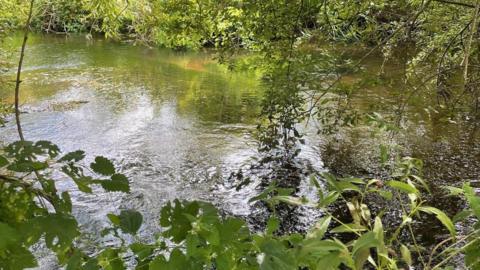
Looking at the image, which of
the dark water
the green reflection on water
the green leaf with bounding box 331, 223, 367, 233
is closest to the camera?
the green leaf with bounding box 331, 223, 367, 233

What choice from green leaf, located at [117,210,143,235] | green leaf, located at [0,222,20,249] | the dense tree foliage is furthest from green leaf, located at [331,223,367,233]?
green leaf, located at [0,222,20,249]

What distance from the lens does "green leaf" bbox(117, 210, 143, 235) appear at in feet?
3.62

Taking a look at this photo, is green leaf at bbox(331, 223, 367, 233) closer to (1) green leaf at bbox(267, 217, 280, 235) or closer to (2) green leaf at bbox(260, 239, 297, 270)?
(1) green leaf at bbox(267, 217, 280, 235)

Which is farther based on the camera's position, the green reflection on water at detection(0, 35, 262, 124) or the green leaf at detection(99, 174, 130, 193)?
the green reflection on water at detection(0, 35, 262, 124)

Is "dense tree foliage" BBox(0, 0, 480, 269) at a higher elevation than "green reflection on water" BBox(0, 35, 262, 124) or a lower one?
higher

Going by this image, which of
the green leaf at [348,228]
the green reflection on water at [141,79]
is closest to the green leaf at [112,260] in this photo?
the green leaf at [348,228]

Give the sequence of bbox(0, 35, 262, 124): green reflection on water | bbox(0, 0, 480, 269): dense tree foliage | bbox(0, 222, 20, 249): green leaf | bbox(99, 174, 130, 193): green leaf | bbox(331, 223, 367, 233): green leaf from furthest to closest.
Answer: bbox(0, 35, 262, 124): green reflection on water < bbox(331, 223, 367, 233): green leaf < bbox(99, 174, 130, 193): green leaf < bbox(0, 0, 480, 269): dense tree foliage < bbox(0, 222, 20, 249): green leaf

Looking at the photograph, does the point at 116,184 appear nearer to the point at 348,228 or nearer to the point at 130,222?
the point at 130,222

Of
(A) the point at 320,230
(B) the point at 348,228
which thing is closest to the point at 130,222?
(A) the point at 320,230

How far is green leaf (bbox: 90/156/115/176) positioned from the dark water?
7.72 feet

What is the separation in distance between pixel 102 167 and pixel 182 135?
500cm

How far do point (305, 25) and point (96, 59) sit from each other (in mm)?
9140

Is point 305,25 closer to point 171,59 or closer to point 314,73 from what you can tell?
point 314,73

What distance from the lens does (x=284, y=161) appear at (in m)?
5.14
